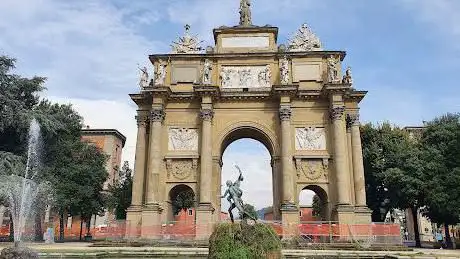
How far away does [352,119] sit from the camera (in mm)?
30891

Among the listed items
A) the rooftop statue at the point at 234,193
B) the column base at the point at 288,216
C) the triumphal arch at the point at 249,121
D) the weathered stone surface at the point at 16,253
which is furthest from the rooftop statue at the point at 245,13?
the weathered stone surface at the point at 16,253

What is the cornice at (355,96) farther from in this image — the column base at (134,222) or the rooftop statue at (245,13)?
the column base at (134,222)

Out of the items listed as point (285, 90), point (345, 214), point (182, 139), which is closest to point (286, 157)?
point (285, 90)

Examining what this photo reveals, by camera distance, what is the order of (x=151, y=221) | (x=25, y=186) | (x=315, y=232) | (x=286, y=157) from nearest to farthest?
(x=315, y=232), (x=25, y=186), (x=151, y=221), (x=286, y=157)

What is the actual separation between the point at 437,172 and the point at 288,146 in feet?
34.8

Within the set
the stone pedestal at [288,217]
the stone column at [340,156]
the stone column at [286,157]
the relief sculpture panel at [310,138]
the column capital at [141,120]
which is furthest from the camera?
the column capital at [141,120]

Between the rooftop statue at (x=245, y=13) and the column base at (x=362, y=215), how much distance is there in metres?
16.6

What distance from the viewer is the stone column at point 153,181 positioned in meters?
26.8

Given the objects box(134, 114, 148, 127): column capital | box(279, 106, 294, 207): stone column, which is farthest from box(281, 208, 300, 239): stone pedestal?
box(134, 114, 148, 127): column capital

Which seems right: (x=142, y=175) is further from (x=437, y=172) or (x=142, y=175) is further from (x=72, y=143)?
(x=437, y=172)

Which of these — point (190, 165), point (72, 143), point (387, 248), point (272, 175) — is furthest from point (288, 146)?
point (72, 143)

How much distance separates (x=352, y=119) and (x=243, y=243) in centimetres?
2236

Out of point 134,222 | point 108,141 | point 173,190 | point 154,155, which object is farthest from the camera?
point 108,141

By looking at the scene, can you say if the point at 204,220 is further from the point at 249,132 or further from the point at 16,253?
the point at 16,253
